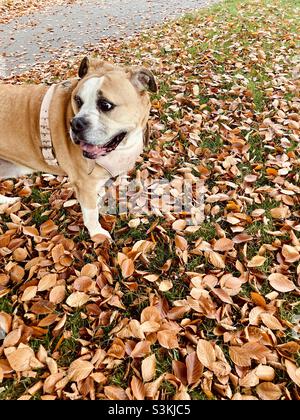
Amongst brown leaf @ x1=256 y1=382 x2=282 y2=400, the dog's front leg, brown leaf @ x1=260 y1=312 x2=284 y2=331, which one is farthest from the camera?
the dog's front leg

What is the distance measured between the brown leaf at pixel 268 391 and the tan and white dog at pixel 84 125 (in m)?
1.77

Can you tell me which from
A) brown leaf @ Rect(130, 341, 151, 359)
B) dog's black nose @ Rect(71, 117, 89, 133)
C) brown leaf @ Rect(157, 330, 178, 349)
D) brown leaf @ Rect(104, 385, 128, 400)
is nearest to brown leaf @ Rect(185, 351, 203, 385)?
brown leaf @ Rect(157, 330, 178, 349)

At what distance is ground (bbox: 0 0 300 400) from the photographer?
2322mm

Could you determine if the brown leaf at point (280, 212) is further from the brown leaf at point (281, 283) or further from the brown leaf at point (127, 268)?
the brown leaf at point (127, 268)

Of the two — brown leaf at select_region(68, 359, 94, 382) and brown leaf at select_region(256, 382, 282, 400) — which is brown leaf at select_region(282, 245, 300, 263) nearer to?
brown leaf at select_region(256, 382, 282, 400)

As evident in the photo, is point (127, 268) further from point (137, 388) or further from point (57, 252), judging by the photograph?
point (137, 388)

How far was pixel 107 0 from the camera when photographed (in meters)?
15.1

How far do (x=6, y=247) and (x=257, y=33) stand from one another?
7076 mm

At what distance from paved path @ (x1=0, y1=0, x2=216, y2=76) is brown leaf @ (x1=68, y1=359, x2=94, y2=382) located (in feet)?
23.5

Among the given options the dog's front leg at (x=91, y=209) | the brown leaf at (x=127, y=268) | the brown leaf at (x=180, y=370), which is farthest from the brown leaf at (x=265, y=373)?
the dog's front leg at (x=91, y=209)

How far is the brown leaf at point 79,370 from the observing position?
2.33 meters

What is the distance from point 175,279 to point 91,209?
3.08 ft

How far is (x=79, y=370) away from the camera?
2355 mm
